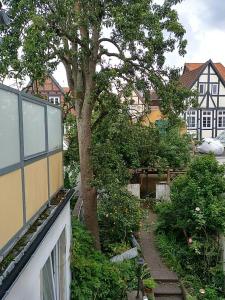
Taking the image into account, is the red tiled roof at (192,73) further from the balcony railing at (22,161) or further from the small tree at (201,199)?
the balcony railing at (22,161)

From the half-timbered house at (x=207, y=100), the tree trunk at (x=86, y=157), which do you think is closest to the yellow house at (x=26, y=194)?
the tree trunk at (x=86, y=157)

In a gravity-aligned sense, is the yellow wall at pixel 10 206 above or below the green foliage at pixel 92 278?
above

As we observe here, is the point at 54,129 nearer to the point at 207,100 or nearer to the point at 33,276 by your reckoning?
the point at 33,276

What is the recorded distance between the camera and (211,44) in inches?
461

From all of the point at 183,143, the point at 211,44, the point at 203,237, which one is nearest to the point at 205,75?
the point at 183,143

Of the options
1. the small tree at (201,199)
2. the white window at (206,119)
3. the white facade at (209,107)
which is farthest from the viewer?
the white window at (206,119)

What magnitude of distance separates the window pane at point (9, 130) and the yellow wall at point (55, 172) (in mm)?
1734

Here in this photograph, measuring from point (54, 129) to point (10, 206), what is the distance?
8.14ft

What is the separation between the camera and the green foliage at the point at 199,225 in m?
10.5

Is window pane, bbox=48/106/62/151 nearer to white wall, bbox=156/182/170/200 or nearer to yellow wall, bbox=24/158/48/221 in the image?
yellow wall, bbox=24/158/48/221

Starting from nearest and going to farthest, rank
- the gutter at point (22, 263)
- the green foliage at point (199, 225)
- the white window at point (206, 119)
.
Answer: the gutter at point (22, 263), the green foliage at point (199, 225), the white window at point (206, 119)

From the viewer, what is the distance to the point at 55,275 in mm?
5297

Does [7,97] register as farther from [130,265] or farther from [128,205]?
A: [130,265]

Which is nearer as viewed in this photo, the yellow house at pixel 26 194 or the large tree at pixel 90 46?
the yellow house at pixel 26 194
